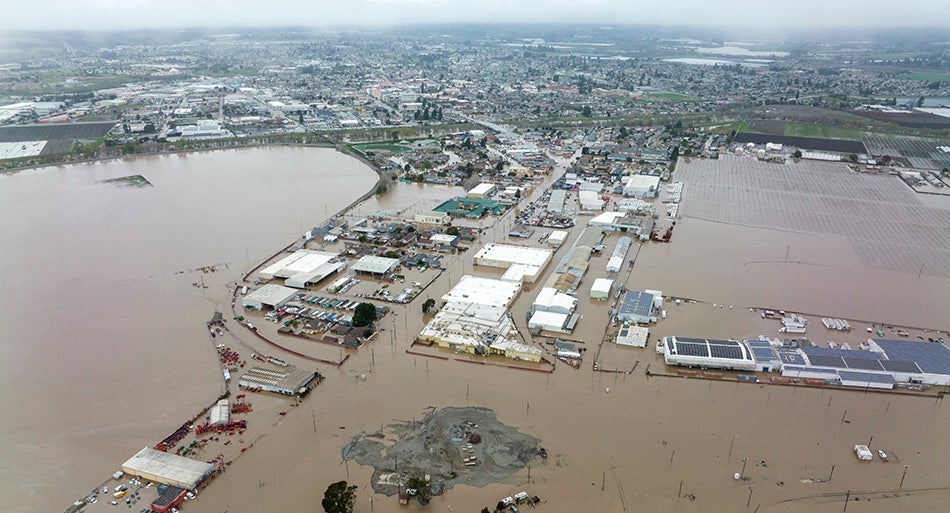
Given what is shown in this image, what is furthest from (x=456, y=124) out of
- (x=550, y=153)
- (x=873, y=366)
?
(x=873, y=366)

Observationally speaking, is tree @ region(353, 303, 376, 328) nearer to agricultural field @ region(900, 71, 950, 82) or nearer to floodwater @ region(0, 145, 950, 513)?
floodwater @ region(0, 145, 950, 513)

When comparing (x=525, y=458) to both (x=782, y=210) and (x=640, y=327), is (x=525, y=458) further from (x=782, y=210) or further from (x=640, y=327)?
(x=782, y=210)

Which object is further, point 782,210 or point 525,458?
point 782,210

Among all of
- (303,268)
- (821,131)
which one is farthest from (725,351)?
(821,131)

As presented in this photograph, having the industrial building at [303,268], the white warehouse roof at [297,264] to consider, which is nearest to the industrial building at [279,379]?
the industrial building at [303,268]

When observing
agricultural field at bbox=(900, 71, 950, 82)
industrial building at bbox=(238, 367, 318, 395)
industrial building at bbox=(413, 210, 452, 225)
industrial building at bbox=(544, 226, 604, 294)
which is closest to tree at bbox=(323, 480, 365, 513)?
industrial building at bbox=(238, 367, 318, 395)

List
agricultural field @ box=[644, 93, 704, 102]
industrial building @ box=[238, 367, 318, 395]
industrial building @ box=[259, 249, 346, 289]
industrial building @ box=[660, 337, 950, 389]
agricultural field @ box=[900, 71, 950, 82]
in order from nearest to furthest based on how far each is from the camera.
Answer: industrial building @ box=[238, 367, 318, 395]
industrial building @ box=[660, 337, 950, 389]
industrial building @ box=[259, 249, 346, 289]
agricultural field @ box=[644, 93, 704, 102]
agricultural field @ box=[900, 71, 950, 82]

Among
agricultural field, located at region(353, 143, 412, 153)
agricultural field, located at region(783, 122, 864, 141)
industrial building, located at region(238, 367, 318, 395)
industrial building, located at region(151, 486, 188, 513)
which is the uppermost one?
agricultural field, located at region(783, 122, 864, 141)

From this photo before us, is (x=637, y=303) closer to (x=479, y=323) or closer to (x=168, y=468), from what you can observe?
(x=479, y=323)
